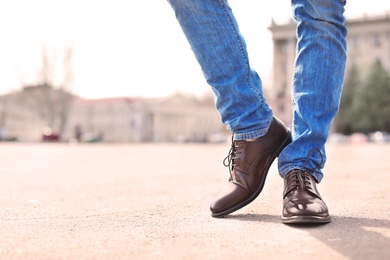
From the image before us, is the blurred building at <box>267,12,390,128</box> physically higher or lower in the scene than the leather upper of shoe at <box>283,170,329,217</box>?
higher

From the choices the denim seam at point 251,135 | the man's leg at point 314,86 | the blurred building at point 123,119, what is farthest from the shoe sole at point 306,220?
the blurred building at point 123,119

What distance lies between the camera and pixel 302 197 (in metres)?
1.51

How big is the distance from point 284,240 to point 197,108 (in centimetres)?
6436

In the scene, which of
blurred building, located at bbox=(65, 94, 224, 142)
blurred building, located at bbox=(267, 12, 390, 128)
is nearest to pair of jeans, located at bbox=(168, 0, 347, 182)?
blurred building, located at bbox=(267, 12, 390, 128)

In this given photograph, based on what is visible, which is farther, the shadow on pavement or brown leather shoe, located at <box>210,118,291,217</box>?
brown leather shoe, located at <box>210,118,291,217</box>

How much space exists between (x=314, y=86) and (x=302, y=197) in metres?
0.32

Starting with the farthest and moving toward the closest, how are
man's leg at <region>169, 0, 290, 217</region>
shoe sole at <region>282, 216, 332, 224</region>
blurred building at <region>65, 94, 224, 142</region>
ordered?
blurred building at <region>65, 94, 224, 142</region>
man's leg at <region>169, 0, 290, 217</region>
shoe sole at <region>282, 216, 332, 224</region>

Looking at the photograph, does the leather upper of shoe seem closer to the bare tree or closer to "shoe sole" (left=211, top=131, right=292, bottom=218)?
"shoe sole" (left=211, top=131, right=292, bottom=218)

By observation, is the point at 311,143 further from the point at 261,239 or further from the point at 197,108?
the point at 197,108

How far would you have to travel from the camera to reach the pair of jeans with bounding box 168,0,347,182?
1.57 metres

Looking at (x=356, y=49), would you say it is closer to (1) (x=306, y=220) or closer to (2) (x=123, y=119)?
(2) (x=123, y=119)

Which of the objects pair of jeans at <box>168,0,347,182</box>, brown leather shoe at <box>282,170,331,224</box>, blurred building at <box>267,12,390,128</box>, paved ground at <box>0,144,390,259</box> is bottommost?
paved ground at <box>0,144,390,259</box>

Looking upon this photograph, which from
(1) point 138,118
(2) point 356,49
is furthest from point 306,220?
(1) point 138,118

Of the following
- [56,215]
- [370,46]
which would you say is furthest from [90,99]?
[56,215]
